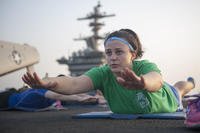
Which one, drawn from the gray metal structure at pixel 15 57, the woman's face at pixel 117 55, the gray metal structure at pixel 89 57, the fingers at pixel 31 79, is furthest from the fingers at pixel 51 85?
the gray metal structure at pixel 89 57

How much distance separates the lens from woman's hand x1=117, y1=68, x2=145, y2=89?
5.31ft

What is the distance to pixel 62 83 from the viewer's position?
228cm

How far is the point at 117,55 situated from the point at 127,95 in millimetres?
329

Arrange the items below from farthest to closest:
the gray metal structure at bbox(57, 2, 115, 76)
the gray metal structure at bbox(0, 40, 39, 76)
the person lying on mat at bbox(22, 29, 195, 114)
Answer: the gray metal structure at bbox(57, 2, 115, 76) → the gray metal structure at bbox(0, 40, 39, 76) → the person lying on mat at bbox(22, 29, 195, 114)

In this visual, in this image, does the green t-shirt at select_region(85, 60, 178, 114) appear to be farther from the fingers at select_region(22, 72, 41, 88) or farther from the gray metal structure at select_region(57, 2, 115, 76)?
the gray metal structure at select_region(57, 2, 115, 76)

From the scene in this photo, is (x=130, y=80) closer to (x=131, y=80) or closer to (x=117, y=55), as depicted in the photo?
(x=131, y=80)

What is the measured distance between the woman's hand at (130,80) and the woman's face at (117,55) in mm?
772

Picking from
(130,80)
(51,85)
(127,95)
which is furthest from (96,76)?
(130,80)

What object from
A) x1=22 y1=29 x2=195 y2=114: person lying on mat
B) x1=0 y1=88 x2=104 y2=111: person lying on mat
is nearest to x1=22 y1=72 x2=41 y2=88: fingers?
x1=22 y1=29 x2=195 y2=114: person lying on mat

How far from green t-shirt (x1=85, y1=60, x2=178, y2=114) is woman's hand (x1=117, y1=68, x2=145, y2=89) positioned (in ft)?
2.70

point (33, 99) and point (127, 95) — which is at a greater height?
point (127, 95)

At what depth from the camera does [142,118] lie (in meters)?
2.71

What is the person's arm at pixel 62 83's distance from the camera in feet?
6.23

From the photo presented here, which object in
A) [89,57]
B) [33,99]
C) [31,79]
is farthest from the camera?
[89,57]
